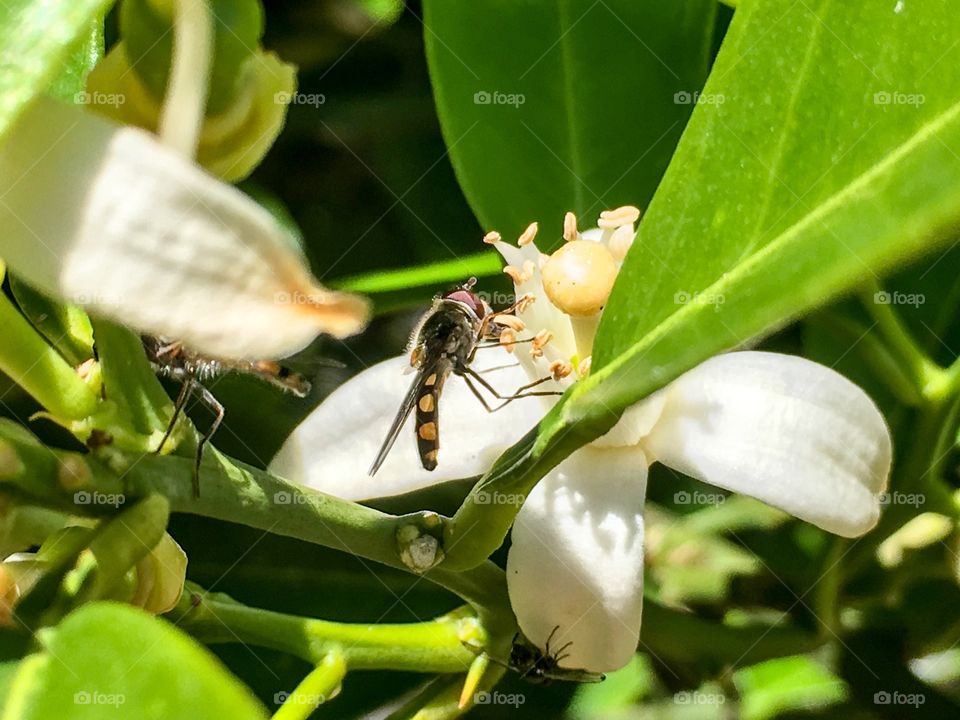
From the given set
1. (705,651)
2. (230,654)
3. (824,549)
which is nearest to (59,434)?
(230,654)

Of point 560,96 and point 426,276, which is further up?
point 560,96

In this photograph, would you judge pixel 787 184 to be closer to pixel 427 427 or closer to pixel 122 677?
pixel 122 677

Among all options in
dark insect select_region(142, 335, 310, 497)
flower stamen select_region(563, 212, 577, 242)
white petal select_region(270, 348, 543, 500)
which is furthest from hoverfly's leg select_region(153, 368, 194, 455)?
flower stamen select_region(563, 212, 577, 242)

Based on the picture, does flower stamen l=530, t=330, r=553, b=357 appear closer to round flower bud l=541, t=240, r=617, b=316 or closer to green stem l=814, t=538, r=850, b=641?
round flower bud l=541, t=240, r=617, b=316

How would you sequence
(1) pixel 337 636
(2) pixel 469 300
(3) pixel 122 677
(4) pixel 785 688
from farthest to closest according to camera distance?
(4) pixel 785 688, (2) pixel 469 300, (1) pixel 337 636, (3) pixel 122 677

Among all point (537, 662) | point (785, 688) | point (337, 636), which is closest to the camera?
point (337, 636)

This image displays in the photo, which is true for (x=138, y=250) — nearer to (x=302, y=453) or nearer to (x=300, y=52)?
(x=302, y=453)

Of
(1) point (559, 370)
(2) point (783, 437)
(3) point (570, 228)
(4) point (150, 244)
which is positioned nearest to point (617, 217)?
(3) point (570, 228)
